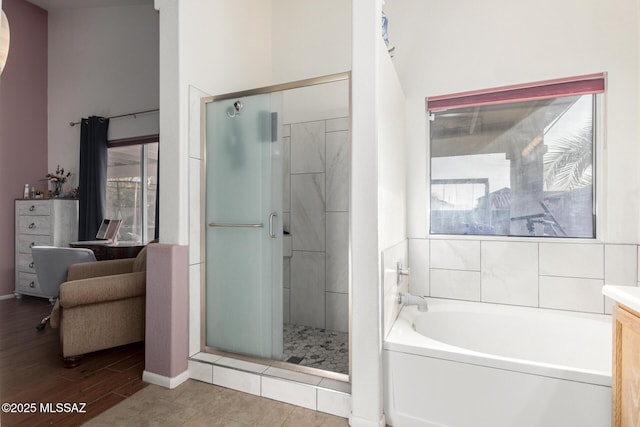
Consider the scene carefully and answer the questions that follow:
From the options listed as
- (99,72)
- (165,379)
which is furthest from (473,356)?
(99,72)

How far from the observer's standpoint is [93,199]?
13.2 ft

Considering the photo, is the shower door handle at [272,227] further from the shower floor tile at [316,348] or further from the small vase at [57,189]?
the small vase at [57,189]

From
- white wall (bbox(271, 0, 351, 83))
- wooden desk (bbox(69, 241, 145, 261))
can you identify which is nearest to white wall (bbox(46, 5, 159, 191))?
wooden desk (bbox(69, 241, 145, 261))

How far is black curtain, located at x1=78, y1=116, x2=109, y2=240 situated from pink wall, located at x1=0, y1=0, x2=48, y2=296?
32.2 inches

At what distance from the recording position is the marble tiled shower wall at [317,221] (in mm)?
2742

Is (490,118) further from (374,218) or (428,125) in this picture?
(374,218)

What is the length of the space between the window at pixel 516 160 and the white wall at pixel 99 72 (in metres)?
3.28

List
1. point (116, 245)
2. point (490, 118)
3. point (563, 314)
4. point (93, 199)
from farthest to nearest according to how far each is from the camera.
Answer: point (93, 199) → point (116, 245) → point (490, 118) → point (563, 314)

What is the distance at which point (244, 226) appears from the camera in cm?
210

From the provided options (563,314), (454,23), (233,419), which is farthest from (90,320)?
(454,23)

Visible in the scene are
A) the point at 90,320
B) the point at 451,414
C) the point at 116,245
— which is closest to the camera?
the point at 451,414

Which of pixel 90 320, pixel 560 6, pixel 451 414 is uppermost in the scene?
pixel 560 6

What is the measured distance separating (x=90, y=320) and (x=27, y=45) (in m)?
4.22

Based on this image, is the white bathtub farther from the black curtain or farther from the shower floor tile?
the black curtain
